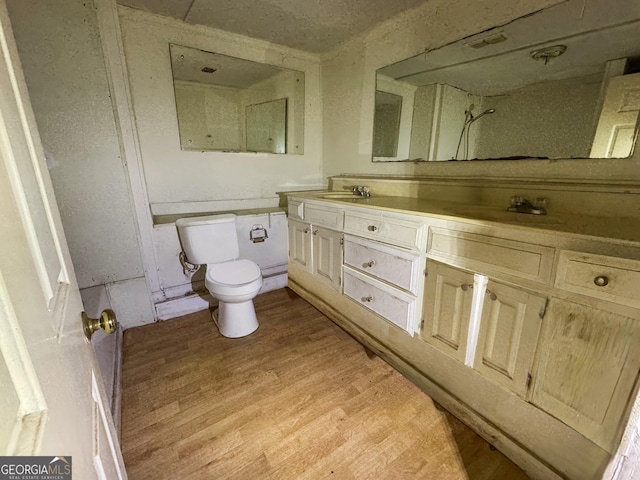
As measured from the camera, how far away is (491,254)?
1060 millimetres

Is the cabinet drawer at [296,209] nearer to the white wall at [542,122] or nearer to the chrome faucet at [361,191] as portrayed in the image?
the chrome faucet at [361,191]

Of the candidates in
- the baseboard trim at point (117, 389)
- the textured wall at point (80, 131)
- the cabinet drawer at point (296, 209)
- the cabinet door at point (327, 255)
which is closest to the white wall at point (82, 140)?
the textured wall at point (80, 131)

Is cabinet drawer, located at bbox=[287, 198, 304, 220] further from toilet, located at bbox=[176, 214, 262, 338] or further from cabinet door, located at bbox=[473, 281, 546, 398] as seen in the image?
cabinet door, located at bbox=[473, 281, 546, 398]

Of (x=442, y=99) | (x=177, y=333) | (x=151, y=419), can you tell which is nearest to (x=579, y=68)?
(x=442, y=99)

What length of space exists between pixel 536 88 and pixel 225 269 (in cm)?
200

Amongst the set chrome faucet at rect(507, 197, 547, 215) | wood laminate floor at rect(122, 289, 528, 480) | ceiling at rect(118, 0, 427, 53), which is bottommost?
wood laminate floor at rect(122, 289, 528, 480)

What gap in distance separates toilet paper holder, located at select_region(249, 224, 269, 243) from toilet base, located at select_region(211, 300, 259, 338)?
59 cm

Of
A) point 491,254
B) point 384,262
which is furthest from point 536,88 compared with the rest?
point 384,262

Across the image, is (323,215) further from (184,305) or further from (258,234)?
(184,305)

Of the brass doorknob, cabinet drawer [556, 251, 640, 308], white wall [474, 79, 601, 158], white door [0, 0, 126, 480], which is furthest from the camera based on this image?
white wall [474, 79, 601, 158]

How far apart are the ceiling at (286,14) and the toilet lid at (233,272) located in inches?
64.0

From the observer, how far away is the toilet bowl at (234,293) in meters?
1.78

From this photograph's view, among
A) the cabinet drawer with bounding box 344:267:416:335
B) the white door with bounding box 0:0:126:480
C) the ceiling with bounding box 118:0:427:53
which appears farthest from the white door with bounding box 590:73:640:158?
the white door with bounding box 0:0:126:480

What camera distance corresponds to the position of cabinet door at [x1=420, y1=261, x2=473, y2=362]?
→ 117cm
